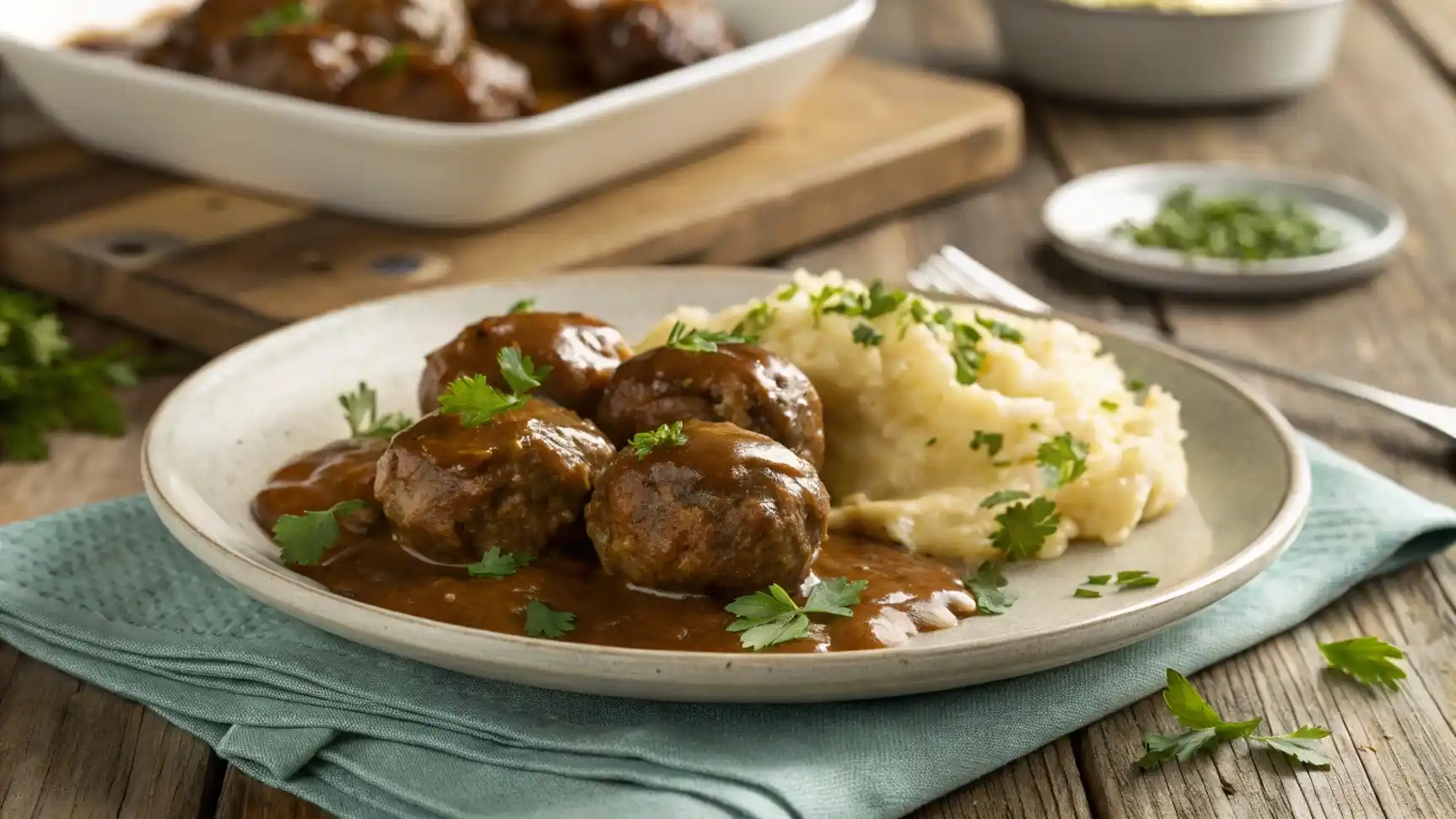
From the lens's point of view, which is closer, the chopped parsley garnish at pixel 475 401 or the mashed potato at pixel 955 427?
the chopped parsley garnish at pixel 475 401

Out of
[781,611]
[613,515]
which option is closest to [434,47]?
[613,515]

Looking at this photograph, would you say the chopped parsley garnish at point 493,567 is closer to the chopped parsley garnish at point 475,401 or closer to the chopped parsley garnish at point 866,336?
the chopped parsley garnish at point 475,401

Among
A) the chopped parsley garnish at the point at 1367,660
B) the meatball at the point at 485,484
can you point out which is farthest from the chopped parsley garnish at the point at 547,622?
the chopped parsley garnish at the point at 1367,660

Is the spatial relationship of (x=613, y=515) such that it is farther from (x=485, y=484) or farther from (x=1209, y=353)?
(x=1209, y=353)

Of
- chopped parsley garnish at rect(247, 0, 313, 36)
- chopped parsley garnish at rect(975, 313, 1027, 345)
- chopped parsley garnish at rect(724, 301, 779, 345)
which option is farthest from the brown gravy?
chopped parsley garnish at rect(247, 0, 313, 36)

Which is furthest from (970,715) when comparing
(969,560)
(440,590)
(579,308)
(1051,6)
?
(1051,6)

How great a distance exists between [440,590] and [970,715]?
3.13 ft

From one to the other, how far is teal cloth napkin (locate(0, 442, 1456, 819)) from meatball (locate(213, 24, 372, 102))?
2.10m

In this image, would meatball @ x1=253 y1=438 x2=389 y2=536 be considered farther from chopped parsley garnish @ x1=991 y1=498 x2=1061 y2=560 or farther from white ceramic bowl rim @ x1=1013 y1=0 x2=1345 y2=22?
white ceramic bowl rim @ x1=1013 y1=0 x2=1345 y2=22

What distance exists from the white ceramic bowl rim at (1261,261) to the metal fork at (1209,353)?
1.09ft

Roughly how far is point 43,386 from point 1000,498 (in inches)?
99.6

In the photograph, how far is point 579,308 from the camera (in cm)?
452

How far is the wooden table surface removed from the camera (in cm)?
302

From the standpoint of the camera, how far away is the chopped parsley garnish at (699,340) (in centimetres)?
355
